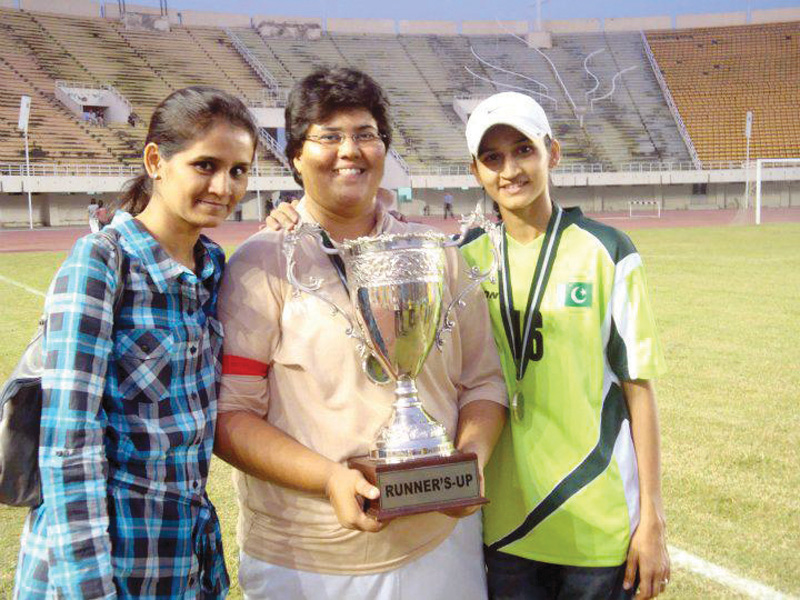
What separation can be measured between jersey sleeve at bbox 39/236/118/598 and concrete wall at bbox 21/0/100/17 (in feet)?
156

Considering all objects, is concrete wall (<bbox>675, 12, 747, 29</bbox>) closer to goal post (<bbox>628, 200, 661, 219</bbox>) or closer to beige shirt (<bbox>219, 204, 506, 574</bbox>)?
goal post (<bbox>628, 200, 661, 219</bbox>)

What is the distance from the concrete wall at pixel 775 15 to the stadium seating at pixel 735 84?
2.08m

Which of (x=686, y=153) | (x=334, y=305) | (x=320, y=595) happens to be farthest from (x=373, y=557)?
(x=686, y=153)

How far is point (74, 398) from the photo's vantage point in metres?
1.61

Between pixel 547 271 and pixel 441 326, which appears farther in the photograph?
pixel 547 271

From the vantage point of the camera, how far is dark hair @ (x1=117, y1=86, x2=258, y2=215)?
1869 millimetres

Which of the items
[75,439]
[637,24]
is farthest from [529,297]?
[637,24]

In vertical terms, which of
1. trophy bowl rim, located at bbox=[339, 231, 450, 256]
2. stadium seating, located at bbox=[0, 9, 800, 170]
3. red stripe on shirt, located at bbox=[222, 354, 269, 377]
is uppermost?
stadium seating, located at bbox=[0, 9, 800, 170]

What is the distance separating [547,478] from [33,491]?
1149 millimetres

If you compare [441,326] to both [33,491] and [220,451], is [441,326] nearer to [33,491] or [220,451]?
[220,451]

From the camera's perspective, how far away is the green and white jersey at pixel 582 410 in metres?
2.07

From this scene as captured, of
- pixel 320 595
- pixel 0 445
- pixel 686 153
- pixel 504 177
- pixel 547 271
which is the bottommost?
pixel 320 595

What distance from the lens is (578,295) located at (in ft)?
6.89

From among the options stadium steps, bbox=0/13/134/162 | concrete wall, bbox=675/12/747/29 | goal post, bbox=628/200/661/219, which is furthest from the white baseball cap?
concrete wall, bbox=675/12/747/29
